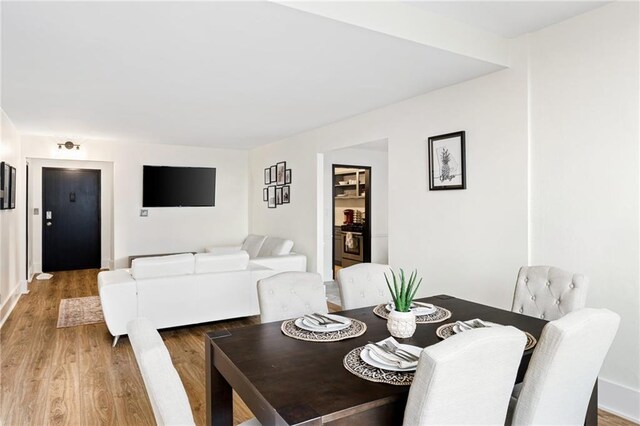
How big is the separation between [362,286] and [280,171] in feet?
14.3

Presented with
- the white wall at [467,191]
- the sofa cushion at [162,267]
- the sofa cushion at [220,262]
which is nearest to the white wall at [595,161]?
the white wall at [467,191]

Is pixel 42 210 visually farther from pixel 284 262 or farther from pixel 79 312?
pixel 284 262

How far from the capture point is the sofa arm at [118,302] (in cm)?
369

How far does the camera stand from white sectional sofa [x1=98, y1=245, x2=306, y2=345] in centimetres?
375

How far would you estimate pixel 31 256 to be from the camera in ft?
24.3

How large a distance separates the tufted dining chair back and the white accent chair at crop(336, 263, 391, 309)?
0.83m

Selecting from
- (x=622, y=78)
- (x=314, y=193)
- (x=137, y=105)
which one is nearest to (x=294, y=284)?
(x=622, y=78)

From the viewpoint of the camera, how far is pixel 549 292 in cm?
232

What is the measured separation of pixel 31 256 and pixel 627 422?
8.72 metres

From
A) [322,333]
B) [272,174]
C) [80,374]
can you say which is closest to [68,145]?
[272,174]

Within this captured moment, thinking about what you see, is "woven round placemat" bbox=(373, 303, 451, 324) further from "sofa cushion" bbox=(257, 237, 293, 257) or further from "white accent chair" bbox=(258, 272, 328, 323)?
→ "sofa cushion" bbox=(257, 237, 293, 257)

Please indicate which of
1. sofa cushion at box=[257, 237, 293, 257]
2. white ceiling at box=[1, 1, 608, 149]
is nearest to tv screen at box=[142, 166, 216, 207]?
sofa cushion at box=[257, 237, 293, 257]

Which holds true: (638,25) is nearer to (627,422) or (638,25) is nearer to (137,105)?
(627,422)

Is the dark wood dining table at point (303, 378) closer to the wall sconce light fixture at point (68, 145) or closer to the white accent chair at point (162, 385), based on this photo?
the white accent chair at point (162, 385)
